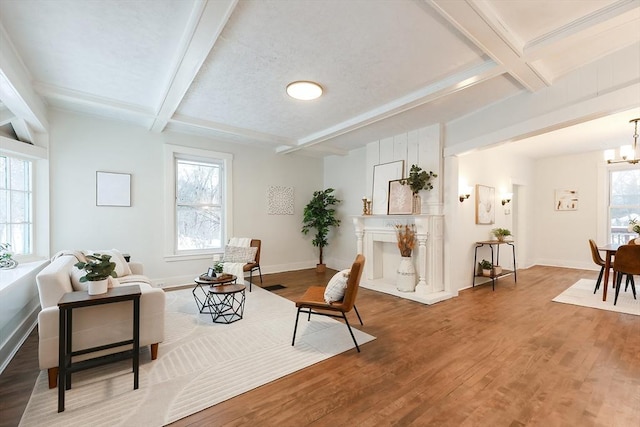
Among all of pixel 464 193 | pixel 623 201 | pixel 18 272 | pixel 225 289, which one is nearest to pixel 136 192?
pixel 18 272

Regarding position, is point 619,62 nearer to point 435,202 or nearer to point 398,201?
point 435,202

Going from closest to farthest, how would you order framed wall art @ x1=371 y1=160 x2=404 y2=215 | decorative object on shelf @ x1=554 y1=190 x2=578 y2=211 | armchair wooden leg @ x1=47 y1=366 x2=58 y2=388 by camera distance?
armchair wooden leg @ x1=47 y1=366 x2=58 y2=388 → framed wall art @ x1=371 y1=160 x2=404 y2=215 → decorative object on shelf @ x1=554 y1=190 x2=578 y2=211

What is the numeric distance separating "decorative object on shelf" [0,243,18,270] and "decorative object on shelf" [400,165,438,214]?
5297mm

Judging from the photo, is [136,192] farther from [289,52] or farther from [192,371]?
[289,52]

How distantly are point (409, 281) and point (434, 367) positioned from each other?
2.18 metres

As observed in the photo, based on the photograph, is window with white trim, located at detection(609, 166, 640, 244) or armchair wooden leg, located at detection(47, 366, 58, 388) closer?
armchair wooden leg, located at detection(47, 366, 58, 388)

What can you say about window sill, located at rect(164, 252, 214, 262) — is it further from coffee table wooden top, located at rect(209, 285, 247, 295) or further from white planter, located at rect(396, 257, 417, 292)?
white planter, located at rect(396, 257, 417, 292)

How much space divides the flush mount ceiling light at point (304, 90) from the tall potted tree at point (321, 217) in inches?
128

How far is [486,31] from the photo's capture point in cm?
219

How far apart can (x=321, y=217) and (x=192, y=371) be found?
4387 mm

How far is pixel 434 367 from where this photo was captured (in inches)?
93.0

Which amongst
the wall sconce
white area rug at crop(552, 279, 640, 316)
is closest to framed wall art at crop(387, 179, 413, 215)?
the wall sconce

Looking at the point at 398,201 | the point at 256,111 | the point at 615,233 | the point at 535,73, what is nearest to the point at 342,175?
the point at 398,201

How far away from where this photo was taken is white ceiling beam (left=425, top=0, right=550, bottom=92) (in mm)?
1940
